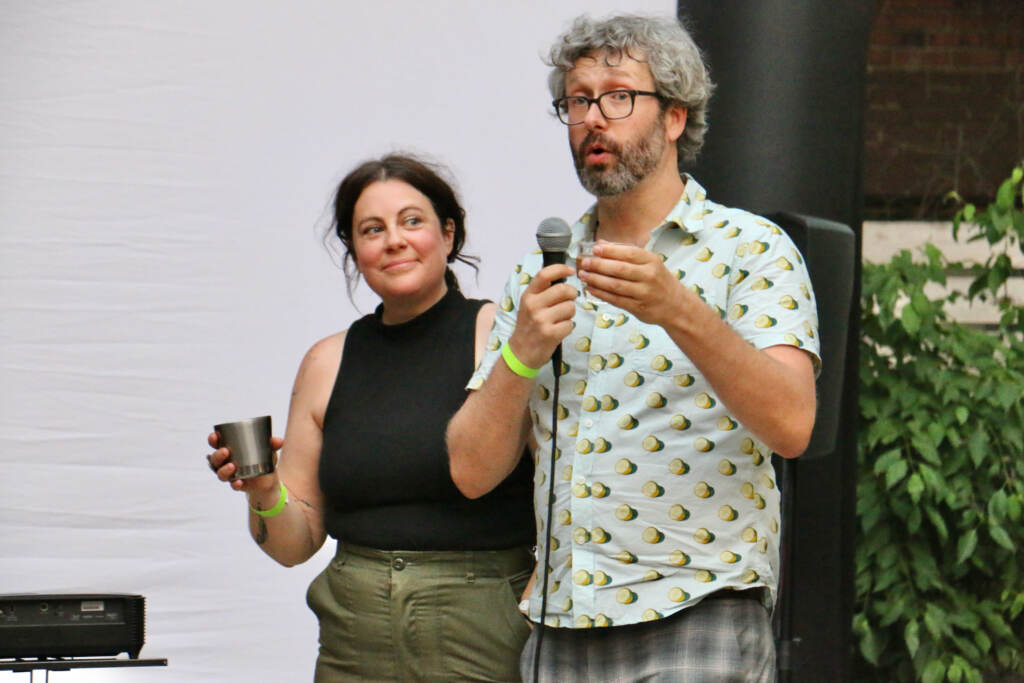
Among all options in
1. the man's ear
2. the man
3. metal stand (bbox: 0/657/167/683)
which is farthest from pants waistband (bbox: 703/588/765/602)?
metal stand (bbox: 0/657/167/683)

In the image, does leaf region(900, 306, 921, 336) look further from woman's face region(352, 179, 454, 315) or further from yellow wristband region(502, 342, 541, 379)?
yellow wristband region(502, 342, 541, 379)

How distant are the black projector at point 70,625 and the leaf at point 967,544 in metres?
2.17

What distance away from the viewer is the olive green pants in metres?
2.03

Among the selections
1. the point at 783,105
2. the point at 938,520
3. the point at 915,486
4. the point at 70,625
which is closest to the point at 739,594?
the point at 70,625

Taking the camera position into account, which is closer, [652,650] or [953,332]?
[652,650]

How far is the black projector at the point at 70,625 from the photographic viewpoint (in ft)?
7.14

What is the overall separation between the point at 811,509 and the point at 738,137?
3.07 ft

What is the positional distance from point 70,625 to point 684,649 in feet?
3.65

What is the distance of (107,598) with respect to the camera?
87.7 inches

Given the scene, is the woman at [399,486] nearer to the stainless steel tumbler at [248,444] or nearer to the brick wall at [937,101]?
the stainless steel tumbler at [248,444]

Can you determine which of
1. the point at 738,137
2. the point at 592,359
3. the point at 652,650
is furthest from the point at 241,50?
the point at 652,650

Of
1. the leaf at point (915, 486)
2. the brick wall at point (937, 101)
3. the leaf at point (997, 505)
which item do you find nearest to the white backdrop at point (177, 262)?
the leaf at point (915, 486)

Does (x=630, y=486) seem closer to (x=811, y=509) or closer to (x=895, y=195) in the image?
(x=811, y=509)

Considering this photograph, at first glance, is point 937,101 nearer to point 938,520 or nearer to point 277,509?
point 938,520
